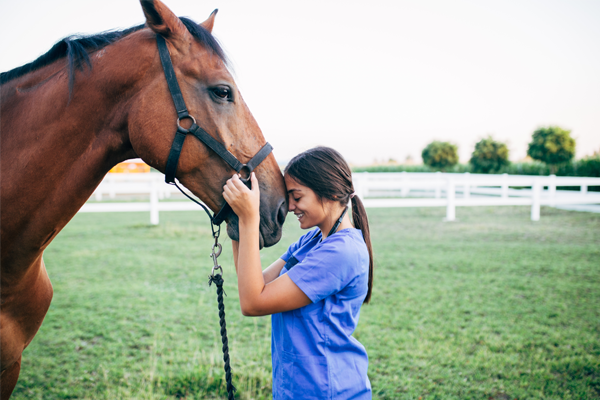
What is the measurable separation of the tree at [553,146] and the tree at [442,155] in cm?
805

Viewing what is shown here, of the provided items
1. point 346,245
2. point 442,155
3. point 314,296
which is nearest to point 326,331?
point 314,296

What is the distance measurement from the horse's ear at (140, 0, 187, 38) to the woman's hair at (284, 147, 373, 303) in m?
0.70

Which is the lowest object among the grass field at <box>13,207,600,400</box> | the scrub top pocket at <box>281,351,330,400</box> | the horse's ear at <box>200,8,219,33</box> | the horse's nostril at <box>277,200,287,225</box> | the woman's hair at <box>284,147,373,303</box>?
the grass field at <box>13,207,600,400</box>

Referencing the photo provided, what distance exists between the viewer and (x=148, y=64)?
143 centimetres

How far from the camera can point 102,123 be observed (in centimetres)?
145

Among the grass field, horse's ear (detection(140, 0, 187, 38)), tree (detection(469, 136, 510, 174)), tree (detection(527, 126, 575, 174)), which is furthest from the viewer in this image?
tree (detection(469, 136, 510, 174))

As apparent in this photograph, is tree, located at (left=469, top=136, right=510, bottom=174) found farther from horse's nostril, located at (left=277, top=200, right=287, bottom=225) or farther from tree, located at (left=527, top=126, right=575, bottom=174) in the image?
horse's nostril, located at (left=277, top=200, right=287, bottom=225)

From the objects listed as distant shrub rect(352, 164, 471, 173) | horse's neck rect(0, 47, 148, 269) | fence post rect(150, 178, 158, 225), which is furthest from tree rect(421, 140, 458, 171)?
horse's neck rect(0, 47, 148, 269)

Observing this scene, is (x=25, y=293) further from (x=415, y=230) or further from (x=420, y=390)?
(x=415, y=230)

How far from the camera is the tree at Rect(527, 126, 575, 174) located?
18.1m

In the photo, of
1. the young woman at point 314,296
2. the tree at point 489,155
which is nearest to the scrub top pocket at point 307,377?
the young woman at point 314,296

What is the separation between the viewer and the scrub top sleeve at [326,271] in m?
1.37

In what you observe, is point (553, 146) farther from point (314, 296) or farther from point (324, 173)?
point (314, 296)

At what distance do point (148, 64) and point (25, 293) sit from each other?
117 centimetres
